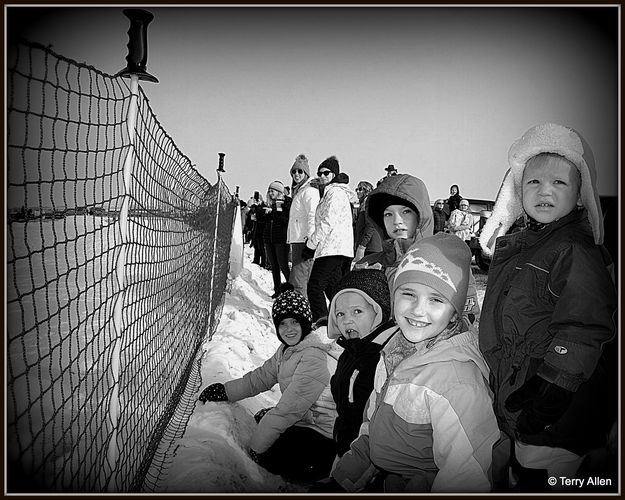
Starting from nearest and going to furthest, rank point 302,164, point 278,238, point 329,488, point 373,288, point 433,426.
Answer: point 433,426
point 329,488
point 373,288
point 302,164
point 278,238

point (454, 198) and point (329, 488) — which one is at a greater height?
point (454, 198)

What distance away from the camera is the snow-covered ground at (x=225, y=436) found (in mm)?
2568

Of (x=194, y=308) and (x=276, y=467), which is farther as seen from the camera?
(x=194, y=308)

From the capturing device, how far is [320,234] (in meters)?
5.25

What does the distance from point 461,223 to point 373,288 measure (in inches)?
376

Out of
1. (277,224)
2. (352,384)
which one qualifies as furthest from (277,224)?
(352,384)

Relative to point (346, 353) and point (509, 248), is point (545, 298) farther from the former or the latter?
point (346, 353)

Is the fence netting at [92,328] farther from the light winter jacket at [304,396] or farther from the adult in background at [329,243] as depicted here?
the adult in background at [329,243]

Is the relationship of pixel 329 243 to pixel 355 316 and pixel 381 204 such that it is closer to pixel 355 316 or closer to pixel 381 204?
pixel 381 204

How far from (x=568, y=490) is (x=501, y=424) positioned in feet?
1.01

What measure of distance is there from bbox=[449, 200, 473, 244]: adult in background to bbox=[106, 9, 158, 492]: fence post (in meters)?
9.94

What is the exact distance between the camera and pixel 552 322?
1.69 meters

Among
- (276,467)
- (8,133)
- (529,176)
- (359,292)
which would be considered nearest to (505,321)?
(529,176)

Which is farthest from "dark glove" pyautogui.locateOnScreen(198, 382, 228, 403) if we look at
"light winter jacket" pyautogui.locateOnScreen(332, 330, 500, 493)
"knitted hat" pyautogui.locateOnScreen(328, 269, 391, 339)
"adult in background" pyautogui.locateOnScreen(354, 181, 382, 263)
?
"adult in background" pyautogui.locateOnScreen(354, 181, 382, 263)
